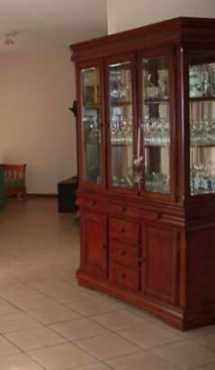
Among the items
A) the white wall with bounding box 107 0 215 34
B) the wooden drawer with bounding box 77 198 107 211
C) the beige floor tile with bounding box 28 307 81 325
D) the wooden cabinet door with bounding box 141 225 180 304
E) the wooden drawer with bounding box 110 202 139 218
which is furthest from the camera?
the wooden drawer with bounding box 77 198 107 211

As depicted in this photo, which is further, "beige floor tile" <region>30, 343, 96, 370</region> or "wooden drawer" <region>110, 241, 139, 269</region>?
"wooden drawer" <region>110, 241, 139, 269</region>

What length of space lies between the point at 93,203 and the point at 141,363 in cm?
167

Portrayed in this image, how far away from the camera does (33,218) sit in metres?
8.61

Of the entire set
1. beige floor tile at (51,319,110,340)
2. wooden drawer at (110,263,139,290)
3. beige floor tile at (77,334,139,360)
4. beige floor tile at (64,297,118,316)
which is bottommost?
beige floor tile at (77,334,139,360)

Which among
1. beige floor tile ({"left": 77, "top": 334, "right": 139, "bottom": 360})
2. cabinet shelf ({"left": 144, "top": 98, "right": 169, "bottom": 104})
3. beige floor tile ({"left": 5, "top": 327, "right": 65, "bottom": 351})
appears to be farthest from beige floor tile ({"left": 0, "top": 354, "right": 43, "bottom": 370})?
cabinet shelf ({"left": 144, "top": 98, "right": 169, "bottom": 104})

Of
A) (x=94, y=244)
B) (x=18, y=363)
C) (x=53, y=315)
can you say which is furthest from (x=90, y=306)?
(x=18, y=363)

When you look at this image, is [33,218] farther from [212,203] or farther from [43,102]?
[212,203]

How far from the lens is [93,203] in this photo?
4.93 metres

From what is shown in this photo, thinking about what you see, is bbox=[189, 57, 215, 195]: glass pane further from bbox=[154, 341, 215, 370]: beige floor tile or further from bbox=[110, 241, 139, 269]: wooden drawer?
bbox=[154, 341, 215, 370]: beige floor tile

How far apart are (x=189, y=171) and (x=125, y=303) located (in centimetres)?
127

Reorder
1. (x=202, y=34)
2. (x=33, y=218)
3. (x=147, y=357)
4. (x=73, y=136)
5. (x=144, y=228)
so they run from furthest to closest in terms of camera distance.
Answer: (x=73, y=136) < (x=33, y=218) < (x=144, y=228) < (x=202, y=34) < (x=147, y=357)

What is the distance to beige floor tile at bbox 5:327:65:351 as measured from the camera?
388cm

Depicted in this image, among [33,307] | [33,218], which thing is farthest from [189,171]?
[33,218]

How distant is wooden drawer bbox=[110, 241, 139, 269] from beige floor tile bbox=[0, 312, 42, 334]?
31.8 inches
